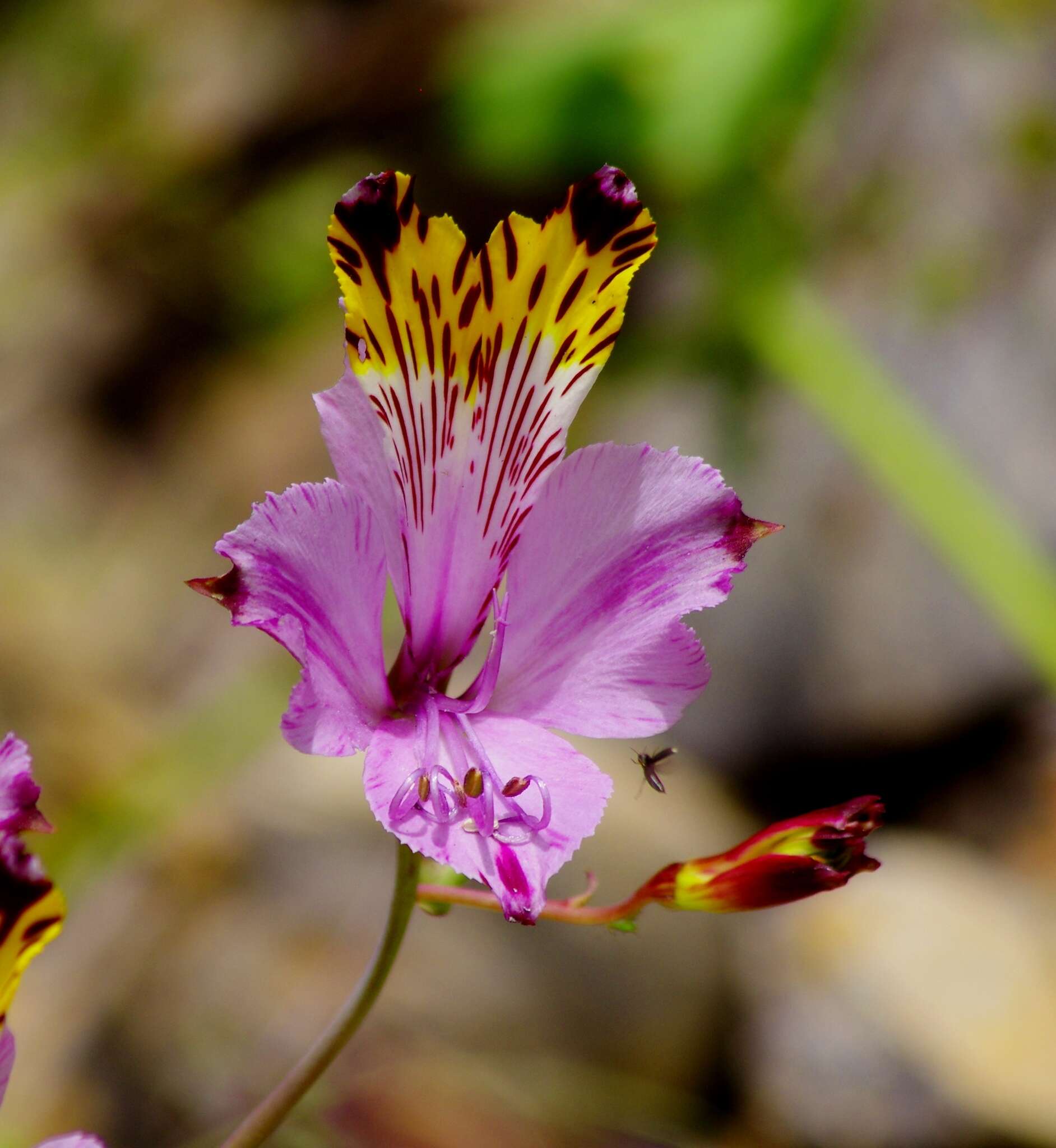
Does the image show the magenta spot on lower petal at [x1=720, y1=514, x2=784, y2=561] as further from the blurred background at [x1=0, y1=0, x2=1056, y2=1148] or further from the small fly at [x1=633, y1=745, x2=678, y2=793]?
the blurred background at [x1=0, y1=0, x2=1056, y2=1148]

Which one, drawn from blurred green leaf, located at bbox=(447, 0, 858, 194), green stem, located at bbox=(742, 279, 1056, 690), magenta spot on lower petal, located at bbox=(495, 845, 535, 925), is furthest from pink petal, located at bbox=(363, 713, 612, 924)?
blurred green leaf, located at bbox=(447, 0, 858, 194)

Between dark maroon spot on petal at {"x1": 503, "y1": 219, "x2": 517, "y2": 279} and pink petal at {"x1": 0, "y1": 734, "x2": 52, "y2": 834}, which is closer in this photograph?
pink petal at {"x1": 0, "y1": 734, "x2": 52, "y2": 834}

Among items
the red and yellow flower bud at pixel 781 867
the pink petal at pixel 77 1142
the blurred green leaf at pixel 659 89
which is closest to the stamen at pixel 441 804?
the red and yellow flower bud at pixel 781 867

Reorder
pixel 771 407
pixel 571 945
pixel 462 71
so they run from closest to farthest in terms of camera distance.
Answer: pixel 571 945
pixel 462 71
pixel 771 407

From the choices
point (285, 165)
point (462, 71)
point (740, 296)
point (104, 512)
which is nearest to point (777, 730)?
point (740, 296)

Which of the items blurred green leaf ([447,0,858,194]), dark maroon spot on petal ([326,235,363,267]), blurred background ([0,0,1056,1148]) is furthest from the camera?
blurred green leaf ([447,0,858,194])

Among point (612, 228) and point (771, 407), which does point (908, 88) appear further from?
point (612, 228)

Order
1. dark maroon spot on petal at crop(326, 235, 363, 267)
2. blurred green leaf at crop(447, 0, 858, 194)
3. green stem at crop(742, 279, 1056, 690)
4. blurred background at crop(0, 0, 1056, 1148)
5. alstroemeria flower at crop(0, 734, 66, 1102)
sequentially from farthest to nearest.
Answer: blurred green leaf at crop(447, 0, 858, 194), blurred background at crop(0, 0, 1056, 1148), green stem at crop(742, 279, 1056, 690), dark maroon spot on petal at crop(326, 235, 363, 267), alstroemeria flower at crop(0, 734, 66, 1102)

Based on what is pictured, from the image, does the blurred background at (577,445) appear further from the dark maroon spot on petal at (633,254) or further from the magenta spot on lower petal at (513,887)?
the dark maroon spot on petal at (633,254)
